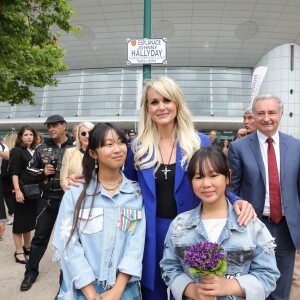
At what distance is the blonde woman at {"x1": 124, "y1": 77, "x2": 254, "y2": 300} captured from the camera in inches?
86.3

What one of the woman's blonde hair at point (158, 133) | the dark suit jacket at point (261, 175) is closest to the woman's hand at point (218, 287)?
the woman's blonde hair at point (158, 133)

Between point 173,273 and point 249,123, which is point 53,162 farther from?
point 249,123

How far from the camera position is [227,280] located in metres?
1.71

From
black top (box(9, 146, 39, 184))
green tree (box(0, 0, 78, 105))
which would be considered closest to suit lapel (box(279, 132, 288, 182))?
black top (box(9, 146, 39, 184))

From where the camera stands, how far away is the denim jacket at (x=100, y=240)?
6.37 feet

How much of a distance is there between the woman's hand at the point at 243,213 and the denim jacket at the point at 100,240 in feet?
2.06

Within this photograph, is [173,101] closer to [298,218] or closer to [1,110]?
[298,218]

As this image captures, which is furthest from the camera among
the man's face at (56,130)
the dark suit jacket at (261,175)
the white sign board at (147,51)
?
the white sign board at (147,51)

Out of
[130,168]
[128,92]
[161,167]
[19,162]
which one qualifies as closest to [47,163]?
[19,162]

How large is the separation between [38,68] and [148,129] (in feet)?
36.3

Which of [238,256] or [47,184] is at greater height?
[47,184]

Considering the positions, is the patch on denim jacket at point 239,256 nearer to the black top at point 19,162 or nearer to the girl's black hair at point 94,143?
the girl's black hair at point 94,143

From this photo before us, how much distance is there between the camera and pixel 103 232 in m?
2.02

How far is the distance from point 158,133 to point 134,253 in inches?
36.1
